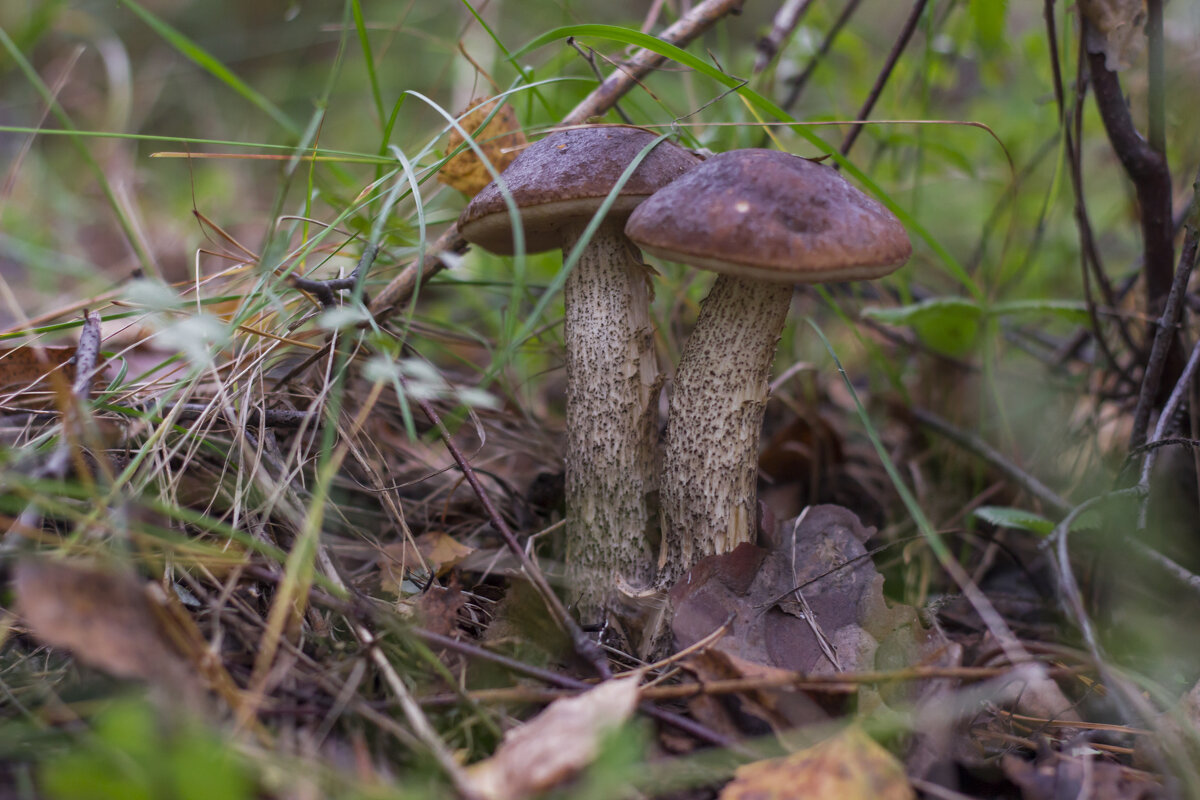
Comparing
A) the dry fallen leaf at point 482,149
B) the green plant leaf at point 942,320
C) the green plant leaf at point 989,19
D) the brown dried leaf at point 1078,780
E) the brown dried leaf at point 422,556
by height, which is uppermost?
the green plant leaf at point 989,19

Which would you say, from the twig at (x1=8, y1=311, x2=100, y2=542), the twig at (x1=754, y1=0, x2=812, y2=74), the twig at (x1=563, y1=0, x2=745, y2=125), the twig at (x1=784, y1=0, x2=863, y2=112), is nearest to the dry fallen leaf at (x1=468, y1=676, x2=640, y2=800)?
the twig at (x1=8, y1=311, x2=100, y2=542)

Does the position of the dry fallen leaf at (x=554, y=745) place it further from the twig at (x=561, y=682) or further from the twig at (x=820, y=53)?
the twig at (x=820, y=53)

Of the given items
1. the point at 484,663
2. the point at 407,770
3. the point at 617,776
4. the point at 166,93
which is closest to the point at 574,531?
the point at 484,663

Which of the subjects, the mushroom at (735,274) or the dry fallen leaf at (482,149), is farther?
the dry fallen leaf at (482,149)

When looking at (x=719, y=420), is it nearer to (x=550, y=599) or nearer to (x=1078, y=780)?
(x=550, y=599)

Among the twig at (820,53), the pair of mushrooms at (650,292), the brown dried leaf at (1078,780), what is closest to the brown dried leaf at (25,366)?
the pair of mushrooms at (650,292)

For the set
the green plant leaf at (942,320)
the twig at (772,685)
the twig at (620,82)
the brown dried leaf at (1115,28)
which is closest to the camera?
the twig at (772,685)

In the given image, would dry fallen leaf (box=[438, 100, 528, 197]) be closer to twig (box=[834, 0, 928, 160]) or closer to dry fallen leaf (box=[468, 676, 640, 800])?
twig (box=[834, 0, 928, 160])

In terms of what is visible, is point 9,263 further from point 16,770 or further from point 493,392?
point 16,770
